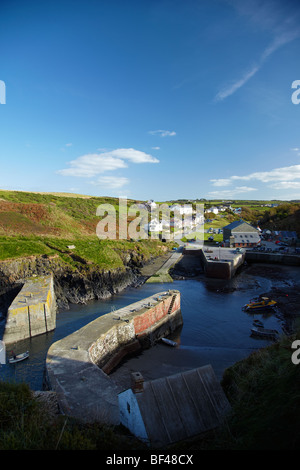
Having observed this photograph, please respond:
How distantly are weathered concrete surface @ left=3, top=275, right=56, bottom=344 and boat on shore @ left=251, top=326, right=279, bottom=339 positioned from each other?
18.3 meters

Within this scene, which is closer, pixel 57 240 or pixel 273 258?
pixel 57 240

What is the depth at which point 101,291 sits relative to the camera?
34.3 m

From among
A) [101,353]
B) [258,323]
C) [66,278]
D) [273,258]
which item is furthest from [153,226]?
[101,353]

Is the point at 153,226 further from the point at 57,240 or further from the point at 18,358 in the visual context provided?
the point at 18,358

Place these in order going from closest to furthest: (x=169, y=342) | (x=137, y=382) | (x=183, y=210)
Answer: (x=137, y=382)
(x=169, y=342)
(x=183, y=210)


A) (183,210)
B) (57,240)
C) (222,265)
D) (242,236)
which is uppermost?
(183,210)

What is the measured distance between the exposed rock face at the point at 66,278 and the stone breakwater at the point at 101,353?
12098 mm

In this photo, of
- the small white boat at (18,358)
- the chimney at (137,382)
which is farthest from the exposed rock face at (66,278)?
the chimney at (137,382)

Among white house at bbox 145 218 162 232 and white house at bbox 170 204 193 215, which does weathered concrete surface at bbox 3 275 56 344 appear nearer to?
white house at bbox 145 218 162 232

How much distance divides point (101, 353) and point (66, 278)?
19.6 m

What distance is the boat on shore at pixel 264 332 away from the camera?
883 inches

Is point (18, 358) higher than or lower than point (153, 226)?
lower

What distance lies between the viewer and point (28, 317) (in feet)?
72.4
